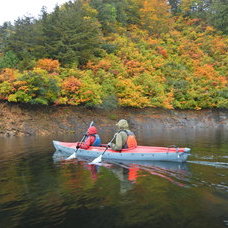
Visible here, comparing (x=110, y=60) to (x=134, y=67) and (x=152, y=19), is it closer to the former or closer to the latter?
(x=134, y=67)

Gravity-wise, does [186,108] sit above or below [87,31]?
below

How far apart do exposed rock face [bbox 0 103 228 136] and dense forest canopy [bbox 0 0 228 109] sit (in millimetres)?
1173

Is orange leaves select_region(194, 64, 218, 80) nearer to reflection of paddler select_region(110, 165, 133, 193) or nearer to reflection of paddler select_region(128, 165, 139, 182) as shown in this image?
reflection of paddler select_region(128, 165, 139, 182)

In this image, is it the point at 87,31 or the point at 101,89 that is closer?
the point at 101,89

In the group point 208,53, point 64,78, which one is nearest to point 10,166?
point 64,78

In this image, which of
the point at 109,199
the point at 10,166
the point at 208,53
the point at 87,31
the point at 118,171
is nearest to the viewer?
the point at 109,199

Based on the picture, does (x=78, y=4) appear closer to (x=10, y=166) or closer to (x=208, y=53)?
(x=208, y=53)

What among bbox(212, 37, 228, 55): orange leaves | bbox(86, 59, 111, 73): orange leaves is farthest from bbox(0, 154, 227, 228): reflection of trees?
bbox(212, 37, 228, 55): orange leaves

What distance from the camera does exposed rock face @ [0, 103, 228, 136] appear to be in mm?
26250

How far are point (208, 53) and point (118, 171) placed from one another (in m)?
42.8

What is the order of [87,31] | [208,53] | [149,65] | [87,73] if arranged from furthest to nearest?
[208,53]
[149,65]
[87,31]
[87,73]

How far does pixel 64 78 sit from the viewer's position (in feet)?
97.5

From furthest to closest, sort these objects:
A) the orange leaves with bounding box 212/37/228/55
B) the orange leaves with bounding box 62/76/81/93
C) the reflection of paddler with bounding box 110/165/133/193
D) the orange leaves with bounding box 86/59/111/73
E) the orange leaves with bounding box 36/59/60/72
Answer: the orange leaves with bounding box 212/37/228/55
the orange leaves with bounding box 86/59/111/73
the orange leaves with bounding box 36/59/60/72
the orange leaves with bounding box 62/76/81/93
the reflection of paddler with bounding box 110/165/133/193

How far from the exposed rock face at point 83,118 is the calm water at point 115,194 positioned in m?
14.5
